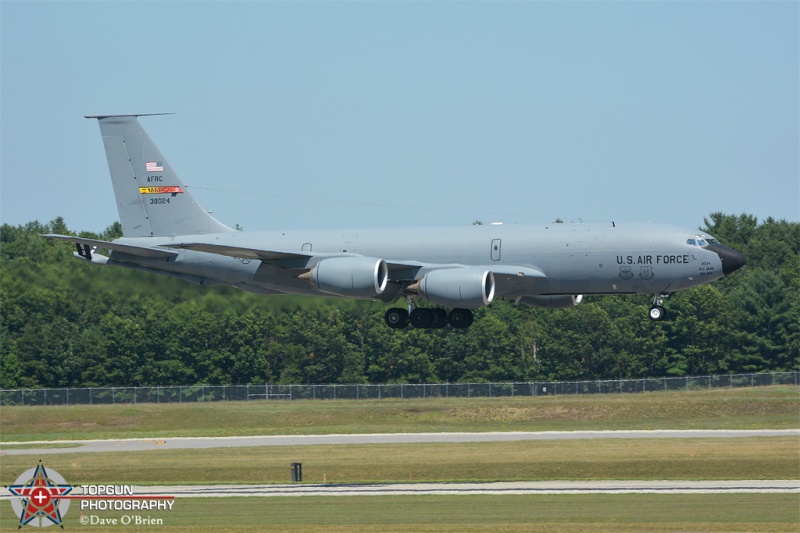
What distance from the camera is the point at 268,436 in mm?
76812

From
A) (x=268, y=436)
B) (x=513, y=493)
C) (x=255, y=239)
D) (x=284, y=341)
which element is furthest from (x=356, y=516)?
(x=284, y=341)

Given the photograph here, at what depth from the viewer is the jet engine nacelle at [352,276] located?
56156mm

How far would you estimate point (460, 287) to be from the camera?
5500 cm

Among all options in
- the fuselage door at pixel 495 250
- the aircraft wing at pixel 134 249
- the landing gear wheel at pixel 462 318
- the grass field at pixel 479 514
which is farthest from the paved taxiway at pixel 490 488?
the aircraft wing at pixel 134 249

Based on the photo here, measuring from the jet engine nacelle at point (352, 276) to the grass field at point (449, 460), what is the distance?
→ 785 centimetres

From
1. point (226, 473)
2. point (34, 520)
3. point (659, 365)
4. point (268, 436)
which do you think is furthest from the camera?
point (659, 365)

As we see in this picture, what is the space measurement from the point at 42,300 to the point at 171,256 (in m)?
18.2

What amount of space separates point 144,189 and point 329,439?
56.9ft

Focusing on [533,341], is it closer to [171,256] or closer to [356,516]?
[171,256]

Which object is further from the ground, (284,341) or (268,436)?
(284,341)

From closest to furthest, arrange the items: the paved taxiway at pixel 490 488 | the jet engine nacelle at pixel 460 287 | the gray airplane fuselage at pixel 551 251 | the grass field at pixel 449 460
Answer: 1. the grass field at pixel 449 460
2. the paved taxiway at pixel 490 488
3. the jet engine nacelle at pixel 460 287
4. the gray airplane fuselage at pixel 551 251

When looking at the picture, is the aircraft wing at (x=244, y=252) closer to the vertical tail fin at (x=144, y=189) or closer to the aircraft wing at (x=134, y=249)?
the aircraft wing at (x=134, y=249)

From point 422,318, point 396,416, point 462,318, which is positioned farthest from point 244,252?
point 396,416

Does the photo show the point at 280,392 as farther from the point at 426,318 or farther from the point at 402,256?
the point at 402,256
